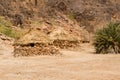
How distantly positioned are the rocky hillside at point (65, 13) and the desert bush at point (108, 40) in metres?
12.7

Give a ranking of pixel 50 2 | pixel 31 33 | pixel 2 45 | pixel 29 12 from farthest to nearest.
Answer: pixel 50 2
pixel 29 12
pixel 2 45
pixel 31 33

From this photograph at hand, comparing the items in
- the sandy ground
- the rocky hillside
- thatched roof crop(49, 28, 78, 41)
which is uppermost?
the rocky hillside

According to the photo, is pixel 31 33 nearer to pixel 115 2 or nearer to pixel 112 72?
pixel 112 72

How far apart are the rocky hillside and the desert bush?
12663 millimetres

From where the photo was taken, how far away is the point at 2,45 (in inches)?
1116

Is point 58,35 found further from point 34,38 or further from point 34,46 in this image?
point 34,46

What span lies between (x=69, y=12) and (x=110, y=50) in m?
18.7

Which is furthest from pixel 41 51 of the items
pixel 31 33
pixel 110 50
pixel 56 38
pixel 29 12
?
pixel 29 12

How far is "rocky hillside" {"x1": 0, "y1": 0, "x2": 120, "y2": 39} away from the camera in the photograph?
3791 cm

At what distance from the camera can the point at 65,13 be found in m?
41.9

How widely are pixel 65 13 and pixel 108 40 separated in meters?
18.0

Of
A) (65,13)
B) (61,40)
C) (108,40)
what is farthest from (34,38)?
(65,13)

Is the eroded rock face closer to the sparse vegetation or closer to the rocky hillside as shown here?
the rocky hillside

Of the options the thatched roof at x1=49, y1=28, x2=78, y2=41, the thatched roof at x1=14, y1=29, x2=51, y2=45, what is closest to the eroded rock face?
the thatched roof at x1=49, y1=28, x2=78, y2=41
